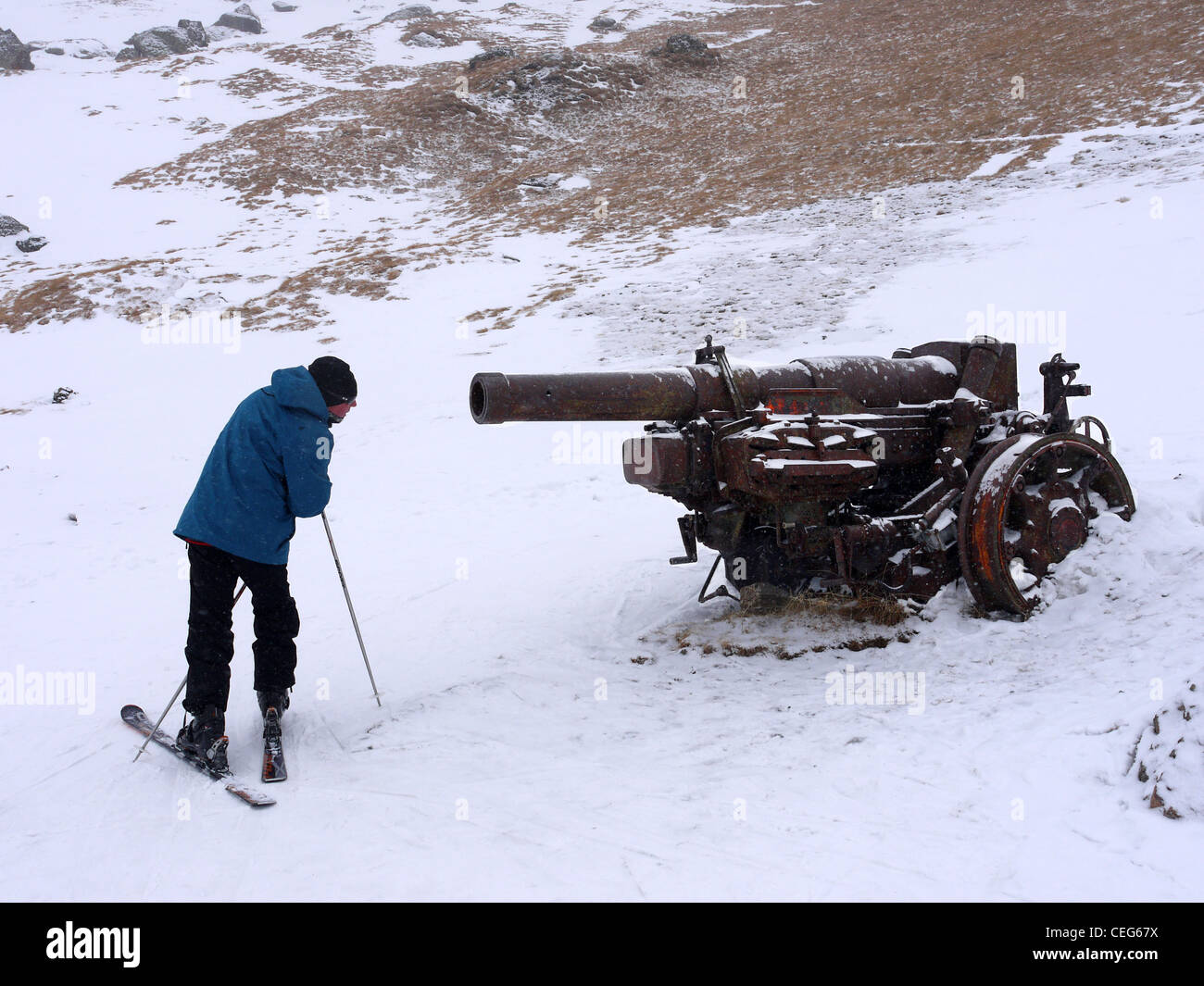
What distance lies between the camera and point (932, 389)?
20.7ft

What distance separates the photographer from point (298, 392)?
4.45 meters

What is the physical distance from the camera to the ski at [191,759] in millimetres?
3951

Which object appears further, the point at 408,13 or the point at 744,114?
the point at 408,13

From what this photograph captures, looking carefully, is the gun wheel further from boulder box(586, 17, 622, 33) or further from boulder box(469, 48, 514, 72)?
boulder box(586, 17, 622, 33)

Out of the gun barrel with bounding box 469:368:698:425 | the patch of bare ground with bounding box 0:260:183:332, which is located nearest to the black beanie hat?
the gun barrel with bounding box 469:368:698:425

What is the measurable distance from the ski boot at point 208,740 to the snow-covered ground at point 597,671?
0.12 m

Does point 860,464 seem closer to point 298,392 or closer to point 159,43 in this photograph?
point 298,392

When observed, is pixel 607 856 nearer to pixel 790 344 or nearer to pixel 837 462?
pixel 837 462

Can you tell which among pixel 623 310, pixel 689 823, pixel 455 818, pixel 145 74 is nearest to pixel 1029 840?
pixel 689 823

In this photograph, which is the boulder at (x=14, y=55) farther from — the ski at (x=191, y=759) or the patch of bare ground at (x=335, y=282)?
the ski at (x=191, y=759)

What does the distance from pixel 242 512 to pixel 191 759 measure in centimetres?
130

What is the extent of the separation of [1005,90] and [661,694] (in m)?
30.4

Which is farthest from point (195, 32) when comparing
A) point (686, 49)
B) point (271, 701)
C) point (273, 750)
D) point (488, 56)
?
point (273, 750)

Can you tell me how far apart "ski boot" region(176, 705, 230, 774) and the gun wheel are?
450 centimetres
